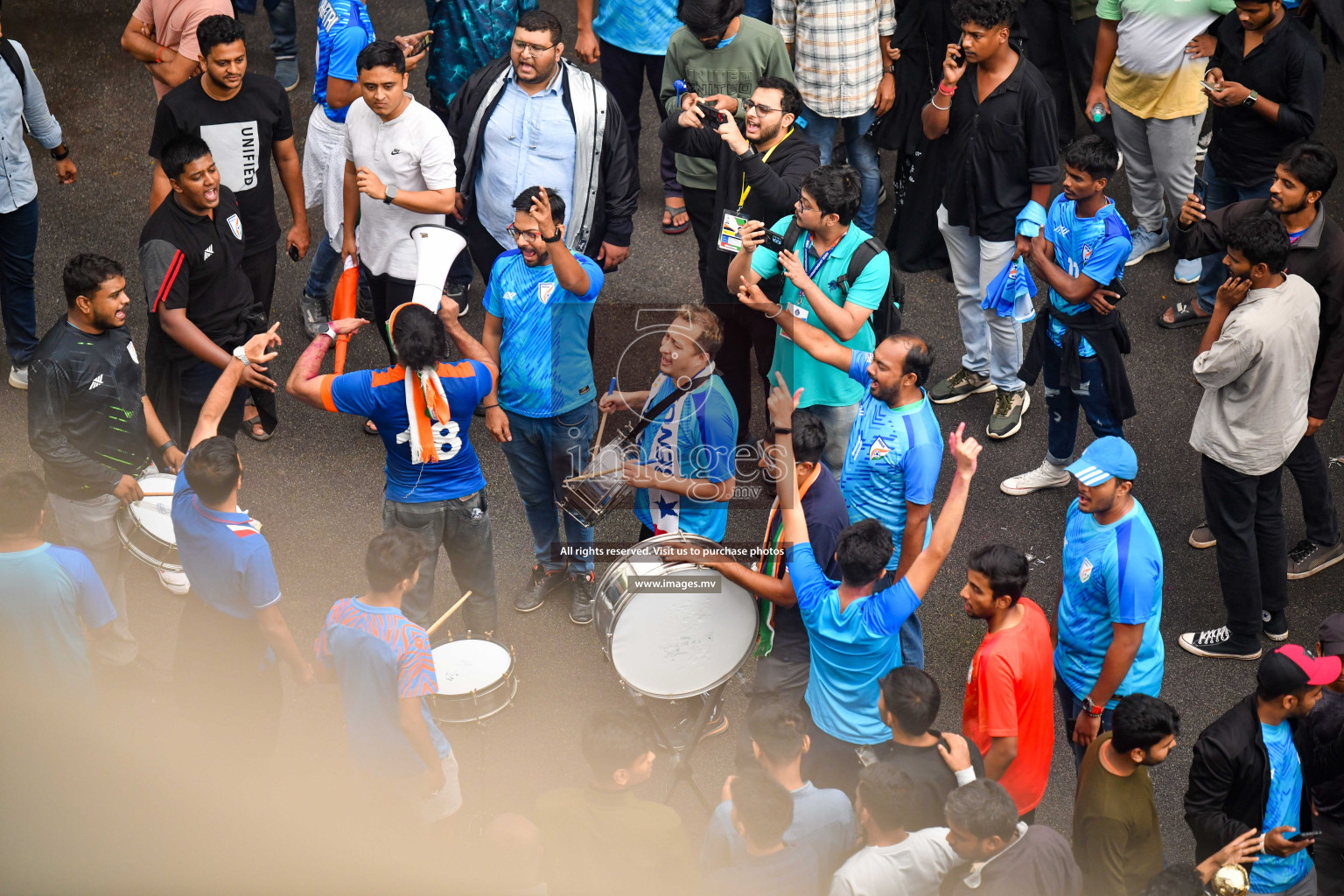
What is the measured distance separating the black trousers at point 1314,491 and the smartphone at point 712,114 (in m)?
2.79

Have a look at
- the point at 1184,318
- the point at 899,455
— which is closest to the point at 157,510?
the point at 899,455

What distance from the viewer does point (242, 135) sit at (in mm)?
5953

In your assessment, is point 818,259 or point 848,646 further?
point 818,259

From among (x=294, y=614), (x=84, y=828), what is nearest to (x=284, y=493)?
(x=294, y=614)

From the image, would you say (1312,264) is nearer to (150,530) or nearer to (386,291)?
(386,291)

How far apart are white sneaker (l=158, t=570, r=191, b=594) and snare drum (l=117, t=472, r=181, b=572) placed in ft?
0.15

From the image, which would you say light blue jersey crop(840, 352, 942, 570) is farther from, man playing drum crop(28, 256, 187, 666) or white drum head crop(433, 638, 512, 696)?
man playing drum crop(28, 256, 187, 666)

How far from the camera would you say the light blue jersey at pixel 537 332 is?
499 centimetres

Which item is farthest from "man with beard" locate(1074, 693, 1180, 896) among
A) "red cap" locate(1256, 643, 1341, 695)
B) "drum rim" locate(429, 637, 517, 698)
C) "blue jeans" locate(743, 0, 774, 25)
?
"blue jeans" locate(743, 0, 774, 25)

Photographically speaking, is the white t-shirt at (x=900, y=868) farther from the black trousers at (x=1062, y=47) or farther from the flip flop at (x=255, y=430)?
the black trousers at (x=1062, y=47)

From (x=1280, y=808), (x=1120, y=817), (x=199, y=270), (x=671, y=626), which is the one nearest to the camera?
(x=1120, y=817)

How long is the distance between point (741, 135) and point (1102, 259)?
1672 millimetres

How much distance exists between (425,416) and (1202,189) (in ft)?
15.8

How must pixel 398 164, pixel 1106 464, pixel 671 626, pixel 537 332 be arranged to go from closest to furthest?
pixel 1106 464, pixel 671 626, pixel 537 332, pixel 398 164
